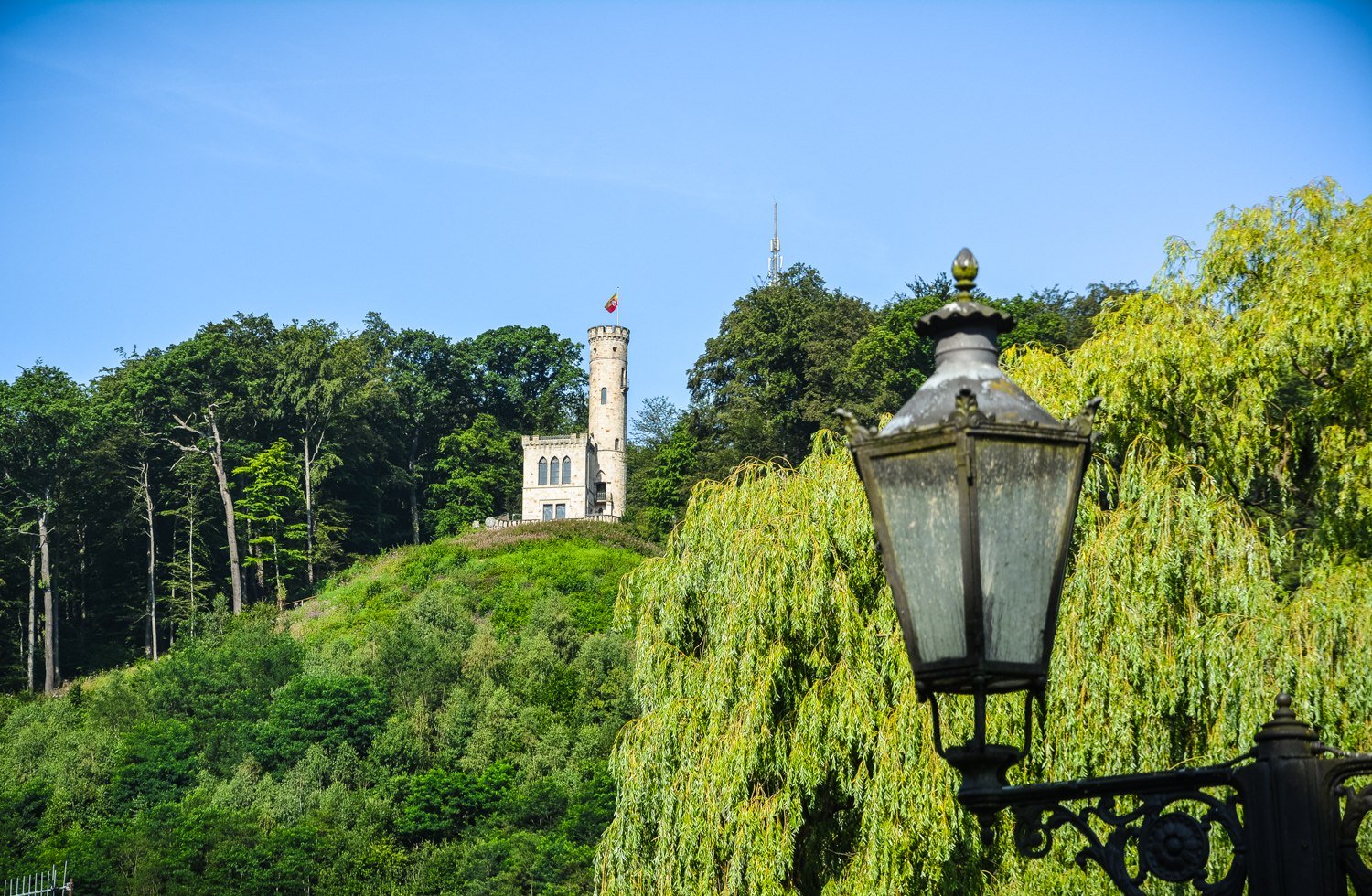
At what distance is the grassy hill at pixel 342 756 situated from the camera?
3362 cm

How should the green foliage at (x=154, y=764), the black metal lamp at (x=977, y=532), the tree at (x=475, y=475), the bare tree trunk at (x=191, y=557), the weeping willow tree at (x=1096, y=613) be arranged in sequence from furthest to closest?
the tree at (x=475, y=475) < the bare tree trunk at (x=191, y=557) < the green foliage at (x=154, y=764) < the weeping willow tree at (x=1096, y=613) < the black metal lamp at (x=977, y=532)

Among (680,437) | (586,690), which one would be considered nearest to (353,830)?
(586,690)

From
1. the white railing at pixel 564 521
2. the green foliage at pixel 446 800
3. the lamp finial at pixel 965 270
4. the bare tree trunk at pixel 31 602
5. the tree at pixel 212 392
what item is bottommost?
the green foliage at pixel 446 800

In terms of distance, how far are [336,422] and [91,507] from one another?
12.8 meters

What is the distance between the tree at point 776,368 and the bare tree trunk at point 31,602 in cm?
2716

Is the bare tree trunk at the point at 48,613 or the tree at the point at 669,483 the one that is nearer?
the bare tree trunk at the point at 48,613

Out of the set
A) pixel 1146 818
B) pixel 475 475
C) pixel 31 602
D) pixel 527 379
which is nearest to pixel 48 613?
pixel 31 602

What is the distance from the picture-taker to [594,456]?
77.6 m

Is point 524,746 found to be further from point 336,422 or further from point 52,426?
point 336,422

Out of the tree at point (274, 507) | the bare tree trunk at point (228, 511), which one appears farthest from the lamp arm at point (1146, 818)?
the tree at point (274, 507)

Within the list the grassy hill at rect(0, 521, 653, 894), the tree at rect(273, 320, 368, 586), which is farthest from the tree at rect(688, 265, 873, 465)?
the tree at rect(273, 320, 368, 586)

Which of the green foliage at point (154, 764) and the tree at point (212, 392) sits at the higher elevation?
the tree at point (212, 392)

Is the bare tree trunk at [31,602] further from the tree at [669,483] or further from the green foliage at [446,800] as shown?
the green foliage at [446,800]

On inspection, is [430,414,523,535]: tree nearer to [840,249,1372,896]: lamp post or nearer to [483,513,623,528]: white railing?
[483,513,623,528]: white railing
